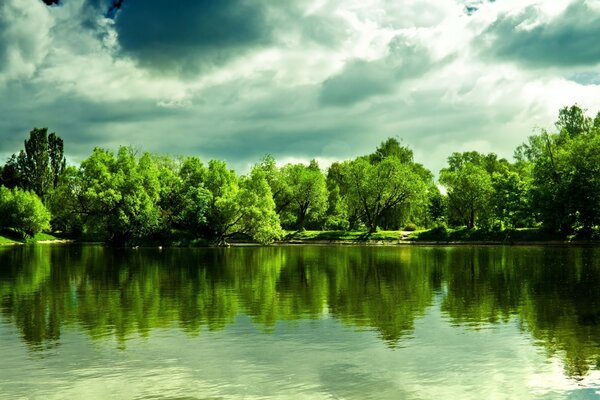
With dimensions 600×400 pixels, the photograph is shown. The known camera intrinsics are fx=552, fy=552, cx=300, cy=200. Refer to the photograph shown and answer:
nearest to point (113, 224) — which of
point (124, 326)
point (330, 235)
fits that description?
point (330, 235)

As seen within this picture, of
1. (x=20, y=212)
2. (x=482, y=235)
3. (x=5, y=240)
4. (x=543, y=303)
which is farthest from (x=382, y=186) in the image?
(x=543, y=303)

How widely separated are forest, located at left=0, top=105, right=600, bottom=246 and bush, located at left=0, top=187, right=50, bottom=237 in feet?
0.70

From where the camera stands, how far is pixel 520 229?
92875 millimetres

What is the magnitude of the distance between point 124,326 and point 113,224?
73.4 metres

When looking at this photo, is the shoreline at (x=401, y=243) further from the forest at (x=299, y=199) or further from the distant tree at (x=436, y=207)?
the distant tree at (x=436, y=207)

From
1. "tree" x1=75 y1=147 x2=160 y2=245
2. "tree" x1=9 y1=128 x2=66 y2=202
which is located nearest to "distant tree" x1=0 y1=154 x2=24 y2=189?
"tree" x1=9 y1=128 x2=66 y2=202

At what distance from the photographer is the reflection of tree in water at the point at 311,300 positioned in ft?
61.9

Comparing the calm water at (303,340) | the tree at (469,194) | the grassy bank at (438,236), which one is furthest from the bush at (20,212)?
the calm water at (303,340)

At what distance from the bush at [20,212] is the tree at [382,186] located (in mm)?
68116

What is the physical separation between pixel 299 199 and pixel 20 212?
2349 inches

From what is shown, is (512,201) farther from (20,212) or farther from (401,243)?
(20,212)

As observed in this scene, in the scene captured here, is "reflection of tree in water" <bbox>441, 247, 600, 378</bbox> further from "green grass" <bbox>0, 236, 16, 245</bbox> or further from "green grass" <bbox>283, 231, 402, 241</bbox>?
"green grass" <bbox>0, 236, 16, 245</bbox>

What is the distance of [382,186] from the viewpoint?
112m

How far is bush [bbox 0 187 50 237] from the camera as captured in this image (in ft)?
387
